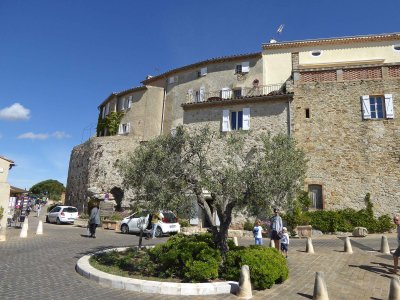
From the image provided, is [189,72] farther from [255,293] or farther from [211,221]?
[255,293]

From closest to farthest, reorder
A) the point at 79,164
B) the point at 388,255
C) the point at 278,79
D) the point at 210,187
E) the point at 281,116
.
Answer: the point at 210,187, the point at 388,255, the point at 281,116, the point at 278,79, the point at 79,164

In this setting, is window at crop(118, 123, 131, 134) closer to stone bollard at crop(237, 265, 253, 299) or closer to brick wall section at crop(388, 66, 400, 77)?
brick wall section at crop(388, 66, 400, 77)

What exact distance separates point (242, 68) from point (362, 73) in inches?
405

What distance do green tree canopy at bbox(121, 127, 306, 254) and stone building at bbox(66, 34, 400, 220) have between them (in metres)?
11.9

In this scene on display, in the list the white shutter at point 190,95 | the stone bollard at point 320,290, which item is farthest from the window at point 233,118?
the stone bollard at point 320,290

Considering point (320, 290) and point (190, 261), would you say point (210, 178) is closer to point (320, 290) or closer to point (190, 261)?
point (190, 261)

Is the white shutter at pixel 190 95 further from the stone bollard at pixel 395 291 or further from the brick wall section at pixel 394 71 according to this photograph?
the stone bollard at pixel 395 291

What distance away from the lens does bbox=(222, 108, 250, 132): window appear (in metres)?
23.6

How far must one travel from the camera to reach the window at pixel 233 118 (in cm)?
2358

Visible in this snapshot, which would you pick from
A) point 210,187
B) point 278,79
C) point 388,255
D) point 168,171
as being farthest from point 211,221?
point 278,79

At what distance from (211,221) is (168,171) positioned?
2053mm

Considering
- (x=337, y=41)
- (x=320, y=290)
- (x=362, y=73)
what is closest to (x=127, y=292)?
(x=320, y=290)

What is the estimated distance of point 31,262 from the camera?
10.0m

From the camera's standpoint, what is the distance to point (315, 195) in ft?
68.5
